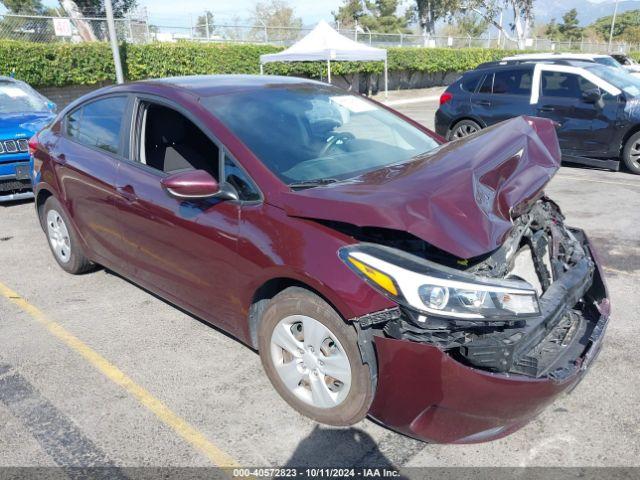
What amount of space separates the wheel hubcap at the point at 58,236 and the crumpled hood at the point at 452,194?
2.83 metres

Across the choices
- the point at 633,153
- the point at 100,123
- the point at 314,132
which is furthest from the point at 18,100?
the point at 633,153

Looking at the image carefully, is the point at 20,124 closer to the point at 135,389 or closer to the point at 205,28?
the point at 135,389

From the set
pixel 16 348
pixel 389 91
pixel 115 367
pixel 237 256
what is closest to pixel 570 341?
pixel 237 256

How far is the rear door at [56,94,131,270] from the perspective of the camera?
151 inches

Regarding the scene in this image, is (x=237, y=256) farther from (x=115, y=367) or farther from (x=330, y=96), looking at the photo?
(x=330, y=96)

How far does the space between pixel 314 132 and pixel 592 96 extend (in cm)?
635

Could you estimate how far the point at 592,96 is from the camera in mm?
8086

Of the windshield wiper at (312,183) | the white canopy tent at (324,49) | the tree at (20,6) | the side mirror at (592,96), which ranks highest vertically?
the tree at (20,6)

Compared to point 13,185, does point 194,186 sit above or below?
above

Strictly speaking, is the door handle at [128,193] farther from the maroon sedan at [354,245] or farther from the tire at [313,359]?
the tire at [313,359]

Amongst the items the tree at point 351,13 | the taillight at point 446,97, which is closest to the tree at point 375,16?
the tree at point 351,13

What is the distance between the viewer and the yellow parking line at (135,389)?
264cm

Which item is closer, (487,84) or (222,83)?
(222,83)

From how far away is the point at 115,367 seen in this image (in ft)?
11.2
